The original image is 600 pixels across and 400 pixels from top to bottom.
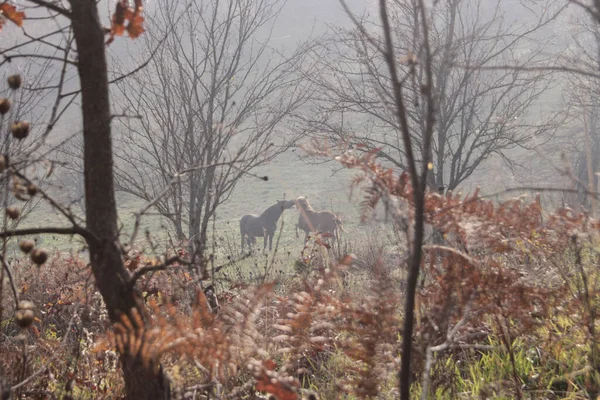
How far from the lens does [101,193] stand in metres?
1.60

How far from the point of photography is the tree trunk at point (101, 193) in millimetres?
1495

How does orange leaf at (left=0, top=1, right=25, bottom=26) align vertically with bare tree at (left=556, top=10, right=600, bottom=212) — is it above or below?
below

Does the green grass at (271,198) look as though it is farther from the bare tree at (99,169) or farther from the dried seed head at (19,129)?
the dried seed head at (19,129)

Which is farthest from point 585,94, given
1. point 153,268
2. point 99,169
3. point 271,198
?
point 271,198

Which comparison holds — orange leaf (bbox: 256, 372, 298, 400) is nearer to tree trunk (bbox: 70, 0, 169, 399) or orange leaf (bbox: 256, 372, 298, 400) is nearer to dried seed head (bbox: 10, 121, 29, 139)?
tree trunk (bbox: 70, 0, 169, 399)

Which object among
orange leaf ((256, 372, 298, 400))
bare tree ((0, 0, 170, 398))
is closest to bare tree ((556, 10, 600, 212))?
orange leaf ((256, 372, 298, 400))

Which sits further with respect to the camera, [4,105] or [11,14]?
[11,14]

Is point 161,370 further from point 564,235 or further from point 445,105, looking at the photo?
point 445,105

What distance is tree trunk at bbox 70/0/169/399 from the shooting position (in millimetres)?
1495

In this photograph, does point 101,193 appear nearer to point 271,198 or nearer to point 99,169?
point 99,169

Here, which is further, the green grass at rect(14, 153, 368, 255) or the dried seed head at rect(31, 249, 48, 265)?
the green grass at rect(14, 153, 368, 255)

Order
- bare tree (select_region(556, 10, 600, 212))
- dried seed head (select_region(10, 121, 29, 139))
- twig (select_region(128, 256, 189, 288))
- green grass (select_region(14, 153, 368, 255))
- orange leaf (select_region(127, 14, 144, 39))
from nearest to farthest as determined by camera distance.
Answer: twig (select_region(128, 256, 189, 288)) < dried seed head (select_region(10, 121, 29, 139)) < orange leaf (select_region(127, 14, 144, 39)) < bare tree (select_region(556, 10, 600, 212)) < green grass (select_region(14, 153, 368, 255))

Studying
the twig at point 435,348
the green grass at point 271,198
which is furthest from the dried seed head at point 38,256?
the green grass at point 271,198

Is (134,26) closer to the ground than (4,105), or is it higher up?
higher up
